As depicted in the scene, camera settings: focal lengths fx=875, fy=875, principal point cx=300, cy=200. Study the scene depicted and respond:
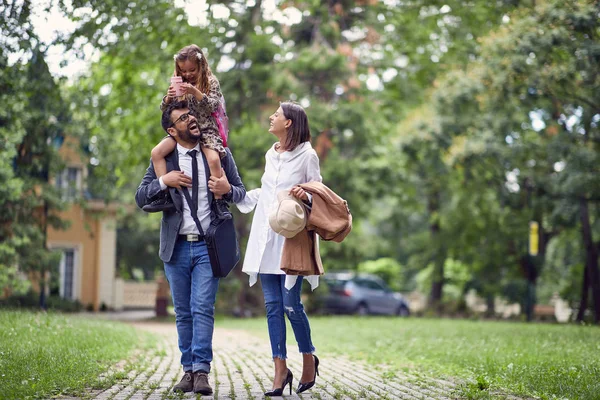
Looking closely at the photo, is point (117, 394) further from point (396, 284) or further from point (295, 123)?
point (396, 284)

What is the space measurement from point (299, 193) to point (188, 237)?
872 mm

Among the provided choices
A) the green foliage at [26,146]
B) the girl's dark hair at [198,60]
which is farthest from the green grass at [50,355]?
the green foliage at [26,146]

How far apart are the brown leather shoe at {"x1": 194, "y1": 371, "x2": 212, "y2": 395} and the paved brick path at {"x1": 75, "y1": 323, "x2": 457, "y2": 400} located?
2.9 inches

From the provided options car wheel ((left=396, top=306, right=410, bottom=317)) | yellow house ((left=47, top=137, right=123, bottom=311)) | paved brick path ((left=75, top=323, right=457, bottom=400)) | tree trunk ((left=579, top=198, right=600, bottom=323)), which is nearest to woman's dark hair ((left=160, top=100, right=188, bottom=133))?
paved brick path ((left=75, top=323, right=457, bottom=400))

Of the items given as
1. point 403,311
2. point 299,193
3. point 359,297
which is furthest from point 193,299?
point 403,311

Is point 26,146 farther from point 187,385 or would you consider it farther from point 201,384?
point 201,384

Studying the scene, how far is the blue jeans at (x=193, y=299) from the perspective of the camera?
248 inches

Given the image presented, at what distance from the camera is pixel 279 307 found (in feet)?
21.4

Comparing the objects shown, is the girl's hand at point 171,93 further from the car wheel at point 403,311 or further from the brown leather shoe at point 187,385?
the car wheel at point 403,311

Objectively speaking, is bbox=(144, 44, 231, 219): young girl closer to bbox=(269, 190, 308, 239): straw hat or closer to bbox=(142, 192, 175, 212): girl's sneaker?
bbox=(142, 192, 175, 212): girl's sneaker

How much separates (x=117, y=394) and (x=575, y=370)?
4070mm

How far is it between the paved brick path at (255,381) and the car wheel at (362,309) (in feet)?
69.1

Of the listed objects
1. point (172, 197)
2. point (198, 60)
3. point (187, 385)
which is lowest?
point (187, 385)

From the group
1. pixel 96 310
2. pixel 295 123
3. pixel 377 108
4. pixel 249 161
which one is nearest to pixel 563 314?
pixel 377 108
